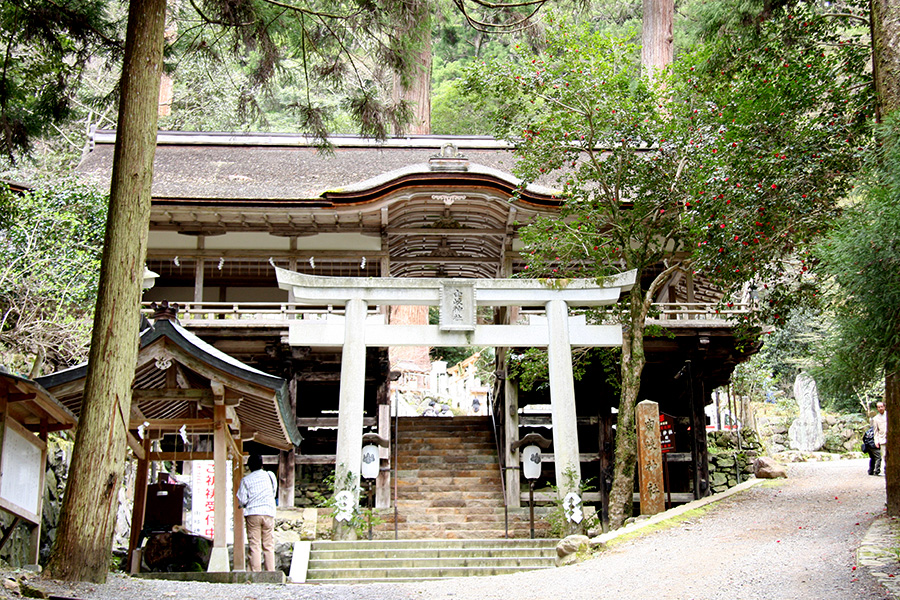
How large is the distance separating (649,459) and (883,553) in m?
4.00

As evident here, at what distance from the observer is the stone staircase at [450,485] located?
12977mm

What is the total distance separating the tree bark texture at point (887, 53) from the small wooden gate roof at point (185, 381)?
638cm

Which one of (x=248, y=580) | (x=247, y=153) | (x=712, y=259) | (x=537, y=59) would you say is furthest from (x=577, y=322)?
(x=247, y=153)

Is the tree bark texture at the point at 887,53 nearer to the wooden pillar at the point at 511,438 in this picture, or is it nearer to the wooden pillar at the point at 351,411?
the wooden pillar at the point at 351,411

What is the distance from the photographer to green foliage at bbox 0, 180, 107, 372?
36.9ft

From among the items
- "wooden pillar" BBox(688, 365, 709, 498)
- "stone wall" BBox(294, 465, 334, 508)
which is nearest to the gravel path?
"wooden pillar" BBox(688, 365, 709, 498)

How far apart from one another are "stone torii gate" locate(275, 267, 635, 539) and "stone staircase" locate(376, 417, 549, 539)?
9.18 ft

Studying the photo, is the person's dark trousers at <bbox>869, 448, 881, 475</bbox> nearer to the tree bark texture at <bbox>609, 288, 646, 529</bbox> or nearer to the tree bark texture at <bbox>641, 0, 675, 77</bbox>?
the tree bark texture at <bbox>609, 288, 646, 529</bbox>

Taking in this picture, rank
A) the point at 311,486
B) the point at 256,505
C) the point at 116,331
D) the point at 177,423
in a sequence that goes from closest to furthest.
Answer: the point at 116,331 → the point at 177,423 → the point at 256,505 → the point at 311,486

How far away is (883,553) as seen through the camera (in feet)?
21.9

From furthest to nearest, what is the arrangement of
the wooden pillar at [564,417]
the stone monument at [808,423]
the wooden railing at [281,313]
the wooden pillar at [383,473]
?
the stone monument at [808,423] → the wooden pillar at [383,473] → the wooden railing at [281,313] → the wooden pillar at [564,417]

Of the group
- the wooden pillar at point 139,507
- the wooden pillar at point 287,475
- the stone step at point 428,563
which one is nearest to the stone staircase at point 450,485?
the wooden pillar at point 287,475

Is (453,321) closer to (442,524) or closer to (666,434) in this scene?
(442,524)

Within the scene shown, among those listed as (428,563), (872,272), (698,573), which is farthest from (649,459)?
(872,272)
